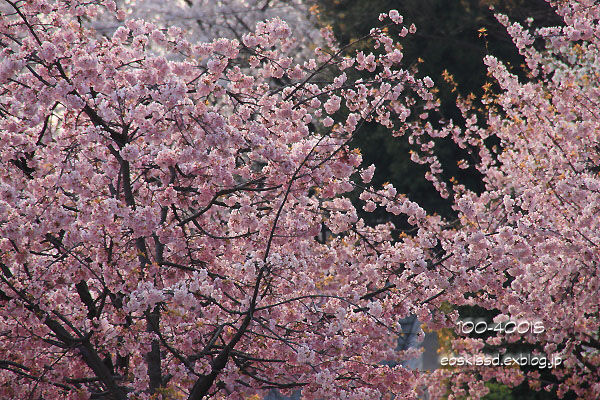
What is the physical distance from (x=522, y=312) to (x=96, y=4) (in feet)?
18.3

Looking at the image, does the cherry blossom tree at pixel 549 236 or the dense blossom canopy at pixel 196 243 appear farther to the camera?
the cherry blossom tree at pixel 549 236

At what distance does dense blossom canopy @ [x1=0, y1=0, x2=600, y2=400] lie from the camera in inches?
211

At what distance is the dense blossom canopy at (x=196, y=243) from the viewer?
17.6 feet

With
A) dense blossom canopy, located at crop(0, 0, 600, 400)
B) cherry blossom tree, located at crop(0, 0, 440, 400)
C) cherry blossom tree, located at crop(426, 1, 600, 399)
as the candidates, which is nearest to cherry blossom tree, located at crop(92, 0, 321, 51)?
cherry blossom tree, located at crop(426, 1, 600, 399)

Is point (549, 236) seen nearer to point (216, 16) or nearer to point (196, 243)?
point (196, 243)

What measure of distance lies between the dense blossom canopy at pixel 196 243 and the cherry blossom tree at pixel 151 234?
0.07 ft

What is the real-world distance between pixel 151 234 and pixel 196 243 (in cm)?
82

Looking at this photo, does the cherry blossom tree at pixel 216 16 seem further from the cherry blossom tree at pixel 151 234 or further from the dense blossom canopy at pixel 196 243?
the cherry blossom tree at pixel 151 234

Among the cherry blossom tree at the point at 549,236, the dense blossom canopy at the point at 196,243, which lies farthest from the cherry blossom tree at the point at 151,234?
the cherry blossom tree at the point at 549,236

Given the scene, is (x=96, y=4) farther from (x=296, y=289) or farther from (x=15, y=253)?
(x=296, y=289)

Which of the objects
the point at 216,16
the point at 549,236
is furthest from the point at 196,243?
the point at 216,16

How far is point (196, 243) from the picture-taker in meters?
6.82

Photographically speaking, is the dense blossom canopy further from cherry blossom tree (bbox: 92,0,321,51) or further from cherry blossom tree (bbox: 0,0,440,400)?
cherry blossom tree (bbox: 92,0,321,51)

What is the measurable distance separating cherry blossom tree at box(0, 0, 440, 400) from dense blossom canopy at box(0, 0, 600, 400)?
0.02 m
